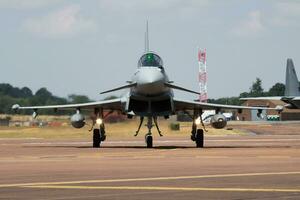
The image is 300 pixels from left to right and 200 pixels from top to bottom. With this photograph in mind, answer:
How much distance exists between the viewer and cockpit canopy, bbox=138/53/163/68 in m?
32.2

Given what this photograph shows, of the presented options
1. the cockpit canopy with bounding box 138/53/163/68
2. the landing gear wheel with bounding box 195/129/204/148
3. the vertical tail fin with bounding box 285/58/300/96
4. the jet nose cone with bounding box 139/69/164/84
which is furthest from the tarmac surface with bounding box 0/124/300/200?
the vertical tail fin with bounding box 285/58/300/96

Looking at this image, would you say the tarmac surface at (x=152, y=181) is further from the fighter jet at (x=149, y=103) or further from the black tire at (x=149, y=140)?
the black tire at (x=149, y=140)

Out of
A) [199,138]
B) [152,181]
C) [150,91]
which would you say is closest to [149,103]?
[150,91]

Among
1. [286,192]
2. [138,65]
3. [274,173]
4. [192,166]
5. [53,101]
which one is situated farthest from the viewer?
[53,101]

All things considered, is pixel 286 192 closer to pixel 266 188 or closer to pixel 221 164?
pixel 266 188

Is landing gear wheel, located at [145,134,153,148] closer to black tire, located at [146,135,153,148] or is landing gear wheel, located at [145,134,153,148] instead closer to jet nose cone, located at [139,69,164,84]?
black tire, located at [146,135,153,148]

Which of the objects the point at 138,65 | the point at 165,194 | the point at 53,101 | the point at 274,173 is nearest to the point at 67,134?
the point at 53,101

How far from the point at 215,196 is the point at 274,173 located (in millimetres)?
5017

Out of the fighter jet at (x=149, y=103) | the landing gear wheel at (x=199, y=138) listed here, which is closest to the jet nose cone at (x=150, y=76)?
the fighter jet at (x=149, y=103)

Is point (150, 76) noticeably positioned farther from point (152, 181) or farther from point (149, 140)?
point (152, 181)

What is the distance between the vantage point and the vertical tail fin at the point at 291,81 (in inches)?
3063

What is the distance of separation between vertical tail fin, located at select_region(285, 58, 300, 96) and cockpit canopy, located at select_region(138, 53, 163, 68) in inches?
1858

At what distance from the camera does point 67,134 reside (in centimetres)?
6016

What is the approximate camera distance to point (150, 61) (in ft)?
106
